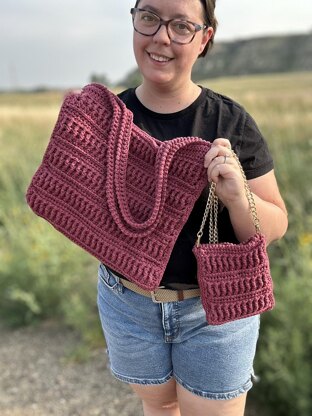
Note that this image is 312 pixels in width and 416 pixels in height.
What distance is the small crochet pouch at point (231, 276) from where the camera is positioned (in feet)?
4.09

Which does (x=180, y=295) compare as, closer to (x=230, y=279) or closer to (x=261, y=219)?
(x=230, y=279)

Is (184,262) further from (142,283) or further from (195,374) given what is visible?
(195,374)

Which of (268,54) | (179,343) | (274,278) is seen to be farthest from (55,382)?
(268,54)

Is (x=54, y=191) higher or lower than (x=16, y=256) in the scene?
higher

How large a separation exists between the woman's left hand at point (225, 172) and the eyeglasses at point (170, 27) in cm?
29

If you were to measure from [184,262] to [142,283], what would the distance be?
14 cm

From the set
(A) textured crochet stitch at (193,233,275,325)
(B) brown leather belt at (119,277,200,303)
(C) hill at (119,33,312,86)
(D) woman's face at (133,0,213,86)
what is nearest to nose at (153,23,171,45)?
(D) woman's face at (133,0,213,86)

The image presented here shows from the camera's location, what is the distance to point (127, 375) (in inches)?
61.1

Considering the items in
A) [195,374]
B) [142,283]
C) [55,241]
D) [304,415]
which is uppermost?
[142,283]

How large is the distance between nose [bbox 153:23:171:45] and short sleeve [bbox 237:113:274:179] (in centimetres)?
29

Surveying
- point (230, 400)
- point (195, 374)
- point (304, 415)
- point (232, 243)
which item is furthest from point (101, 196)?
point (304, 415)

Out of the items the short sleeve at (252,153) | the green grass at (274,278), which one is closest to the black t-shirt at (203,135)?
the short sleeve at (252,153)

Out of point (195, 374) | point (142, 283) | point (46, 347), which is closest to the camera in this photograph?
point (142, 283)

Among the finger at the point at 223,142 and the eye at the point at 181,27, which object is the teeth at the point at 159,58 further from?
the finger at the point at 223,142
